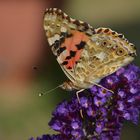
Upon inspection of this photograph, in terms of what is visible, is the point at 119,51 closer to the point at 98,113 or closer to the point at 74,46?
the point at 74,46

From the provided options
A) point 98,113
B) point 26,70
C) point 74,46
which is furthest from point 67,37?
point 26,70

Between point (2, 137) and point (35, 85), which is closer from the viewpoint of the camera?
point (2, 137)

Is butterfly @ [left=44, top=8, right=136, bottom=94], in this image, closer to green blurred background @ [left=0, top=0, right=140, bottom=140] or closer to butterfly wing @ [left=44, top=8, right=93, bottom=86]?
butterfly wing @ [left=44, top=8, right=93, bottom=86]

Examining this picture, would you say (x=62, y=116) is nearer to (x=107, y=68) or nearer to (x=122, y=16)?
(x=107, y=68)

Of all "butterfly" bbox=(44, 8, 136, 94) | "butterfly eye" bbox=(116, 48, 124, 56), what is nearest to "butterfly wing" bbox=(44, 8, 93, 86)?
"butterfly" bbox=(44, 8, 136, 94)

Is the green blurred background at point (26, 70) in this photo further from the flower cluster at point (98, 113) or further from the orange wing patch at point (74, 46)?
the flower cluster at point (98, 113)

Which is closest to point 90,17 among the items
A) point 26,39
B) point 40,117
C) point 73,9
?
point 73,9
